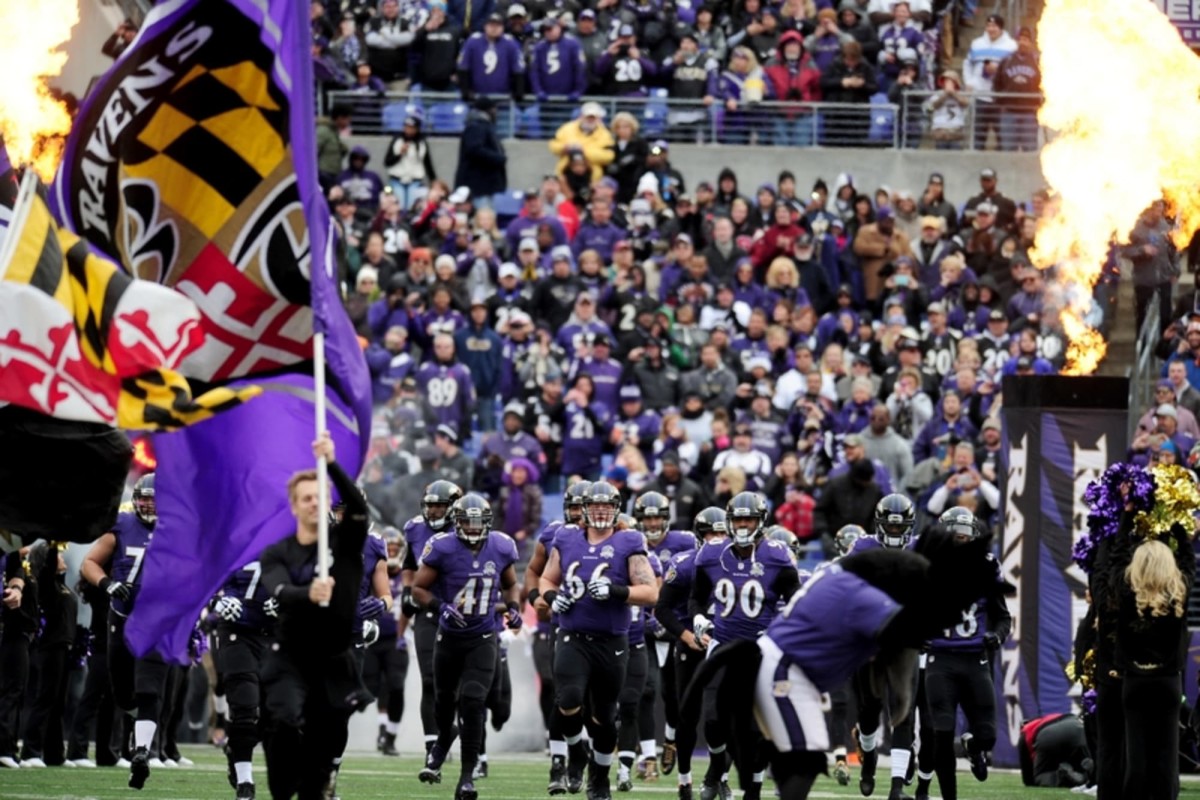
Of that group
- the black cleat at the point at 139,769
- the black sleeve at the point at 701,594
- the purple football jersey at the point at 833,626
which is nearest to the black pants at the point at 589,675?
the black sleeve at the point at 701,594

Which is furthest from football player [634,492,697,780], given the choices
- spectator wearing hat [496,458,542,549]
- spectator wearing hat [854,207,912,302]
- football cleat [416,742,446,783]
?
spectator wearing hat [854,207,912,302]

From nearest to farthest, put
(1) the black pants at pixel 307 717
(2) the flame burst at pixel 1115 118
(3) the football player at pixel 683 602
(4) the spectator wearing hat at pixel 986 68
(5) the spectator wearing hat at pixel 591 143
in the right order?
(1) the black pants at pixel 307 717 < (3) the football player at pixel 683 602 < (2) the flame burst at pixel 1115 118 < (5) the spectator wearing hat at pixel 591 143 < (4) the spectator wearing hat at pixel 986 68

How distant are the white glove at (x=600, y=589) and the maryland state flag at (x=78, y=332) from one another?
532cm

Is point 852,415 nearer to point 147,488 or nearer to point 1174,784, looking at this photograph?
point 147,488

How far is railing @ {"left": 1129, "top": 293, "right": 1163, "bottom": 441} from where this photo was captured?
2594 cm

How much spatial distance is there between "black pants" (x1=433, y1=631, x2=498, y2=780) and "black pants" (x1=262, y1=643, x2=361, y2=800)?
4.81 meters

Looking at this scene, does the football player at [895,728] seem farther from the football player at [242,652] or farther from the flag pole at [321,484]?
the flag pole at [321,484]

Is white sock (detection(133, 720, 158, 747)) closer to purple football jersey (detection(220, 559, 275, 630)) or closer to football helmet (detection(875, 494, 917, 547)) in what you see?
purple football jersey (detection(220, 559, 275, 630))

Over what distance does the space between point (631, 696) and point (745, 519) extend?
231cm

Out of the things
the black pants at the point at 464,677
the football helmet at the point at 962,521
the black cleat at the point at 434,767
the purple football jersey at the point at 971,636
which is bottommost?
the black cleat at the point at 434,767

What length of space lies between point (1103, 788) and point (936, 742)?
223 cm

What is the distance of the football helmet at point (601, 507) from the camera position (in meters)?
18.0

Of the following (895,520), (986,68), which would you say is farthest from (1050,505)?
(986,68)

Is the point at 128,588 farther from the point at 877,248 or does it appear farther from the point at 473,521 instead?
the point at 877,248
